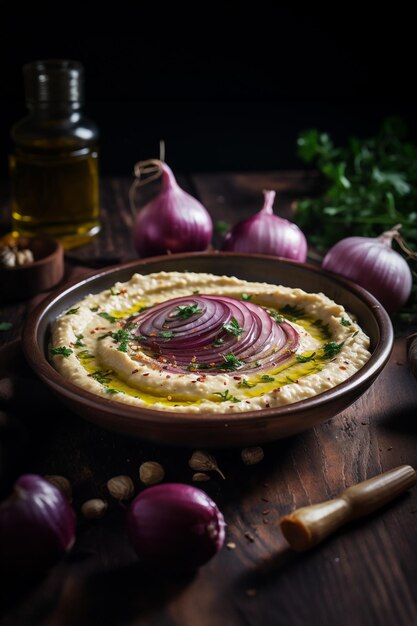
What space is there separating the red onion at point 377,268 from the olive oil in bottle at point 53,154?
1592 mm

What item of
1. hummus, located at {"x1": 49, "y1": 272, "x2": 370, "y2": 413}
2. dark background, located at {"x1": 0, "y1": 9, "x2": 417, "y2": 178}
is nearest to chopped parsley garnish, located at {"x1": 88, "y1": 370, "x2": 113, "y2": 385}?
hummus, located at {"x1": 49, "y1": 272, "x2": 370, "y2": 413}

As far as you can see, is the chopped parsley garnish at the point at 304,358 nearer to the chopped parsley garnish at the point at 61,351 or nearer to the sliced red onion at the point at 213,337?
the sliced red onion at the point at 213,337

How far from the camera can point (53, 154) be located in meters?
4.40

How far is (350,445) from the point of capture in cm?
281

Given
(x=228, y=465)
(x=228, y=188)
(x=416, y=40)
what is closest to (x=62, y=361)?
(x=228, y=465)

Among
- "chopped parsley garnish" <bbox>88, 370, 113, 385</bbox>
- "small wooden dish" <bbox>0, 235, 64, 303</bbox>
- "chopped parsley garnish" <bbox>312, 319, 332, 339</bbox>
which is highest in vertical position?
"chopped parsley garnish" <bbox>88, 370, 113, 385</bbox>

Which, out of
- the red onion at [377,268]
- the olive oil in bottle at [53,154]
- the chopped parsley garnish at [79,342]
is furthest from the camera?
the olive oil in bottle at [53,154]

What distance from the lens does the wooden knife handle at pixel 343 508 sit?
2.26m

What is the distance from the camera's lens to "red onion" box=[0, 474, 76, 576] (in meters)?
2.12

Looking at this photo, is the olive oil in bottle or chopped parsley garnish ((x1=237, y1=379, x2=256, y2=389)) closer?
chopped parsley garnish ((x1=237, y1=379, x2=256, y2=389))

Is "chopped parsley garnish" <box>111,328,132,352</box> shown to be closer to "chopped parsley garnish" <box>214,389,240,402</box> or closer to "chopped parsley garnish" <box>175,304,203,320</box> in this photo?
"chopped parsley garnish" <box>175,304,203,320</box>

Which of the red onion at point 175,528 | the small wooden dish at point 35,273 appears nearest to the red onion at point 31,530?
the red onion at point 175,528

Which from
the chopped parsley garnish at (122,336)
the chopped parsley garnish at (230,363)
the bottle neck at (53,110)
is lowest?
the chopped parsley garnish at (122,336)

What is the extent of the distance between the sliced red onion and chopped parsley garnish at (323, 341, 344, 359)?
12cm
